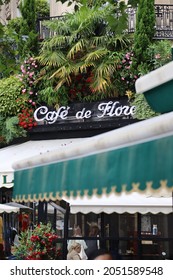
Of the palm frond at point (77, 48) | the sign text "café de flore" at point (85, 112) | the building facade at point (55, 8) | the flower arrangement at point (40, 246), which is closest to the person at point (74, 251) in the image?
the flower arrangement at point (40, 246)

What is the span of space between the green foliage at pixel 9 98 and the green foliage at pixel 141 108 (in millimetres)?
3679

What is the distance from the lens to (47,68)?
18.9 meters

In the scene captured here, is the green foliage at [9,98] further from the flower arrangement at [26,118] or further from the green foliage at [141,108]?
the green foliage at [141,108]

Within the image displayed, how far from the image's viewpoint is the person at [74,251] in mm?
11552

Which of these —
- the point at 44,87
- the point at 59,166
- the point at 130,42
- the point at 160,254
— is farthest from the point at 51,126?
the point at 59,166

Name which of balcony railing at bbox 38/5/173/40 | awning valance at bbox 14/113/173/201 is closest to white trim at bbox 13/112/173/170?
awning valance at bbox 14/113/173/201

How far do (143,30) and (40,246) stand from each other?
7649 millimetres

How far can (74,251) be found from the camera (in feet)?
38.5

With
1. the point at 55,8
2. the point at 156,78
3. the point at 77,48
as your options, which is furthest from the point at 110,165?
the point at 55,8

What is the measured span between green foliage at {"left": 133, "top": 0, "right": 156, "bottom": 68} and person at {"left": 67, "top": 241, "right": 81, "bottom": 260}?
7073mm

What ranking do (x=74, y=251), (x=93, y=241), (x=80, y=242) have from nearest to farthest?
(x=74, y=251) < (x=80, y=242) < (x=93, y=241)

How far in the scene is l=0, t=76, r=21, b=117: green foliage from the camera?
19125mm

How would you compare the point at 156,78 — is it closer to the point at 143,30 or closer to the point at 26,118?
the point at 143,30
